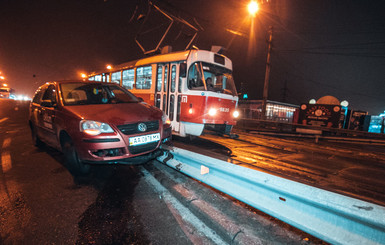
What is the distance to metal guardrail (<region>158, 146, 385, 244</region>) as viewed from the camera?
1.36 meters

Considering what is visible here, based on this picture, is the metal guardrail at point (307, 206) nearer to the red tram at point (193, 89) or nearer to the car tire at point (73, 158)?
the car tire at point (73, 158)

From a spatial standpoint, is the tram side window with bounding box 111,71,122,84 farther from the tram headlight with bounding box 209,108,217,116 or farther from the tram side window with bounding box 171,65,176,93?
the tram headlight with bounding box 209,108,217,116

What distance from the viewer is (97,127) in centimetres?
305

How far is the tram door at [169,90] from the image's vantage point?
21.6 ft

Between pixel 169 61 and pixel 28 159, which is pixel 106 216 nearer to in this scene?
pixel 28 159

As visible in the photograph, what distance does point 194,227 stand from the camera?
2084 millimetres

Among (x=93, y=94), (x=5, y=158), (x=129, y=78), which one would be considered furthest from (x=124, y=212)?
(x=129, y=78)

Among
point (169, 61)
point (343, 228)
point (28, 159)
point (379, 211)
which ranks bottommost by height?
point (28, 159)

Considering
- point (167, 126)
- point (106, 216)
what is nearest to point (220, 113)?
point (167, 126)

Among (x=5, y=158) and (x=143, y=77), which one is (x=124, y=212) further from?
(x=143, y=77)

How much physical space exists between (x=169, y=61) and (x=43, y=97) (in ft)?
13.6

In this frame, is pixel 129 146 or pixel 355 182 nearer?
pixel 129 146

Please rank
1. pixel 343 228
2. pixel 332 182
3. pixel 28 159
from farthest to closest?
1. pixel 28 159
2. pixel 332 182
3. pixel 343 228

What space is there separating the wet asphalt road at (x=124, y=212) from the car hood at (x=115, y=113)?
118cm
